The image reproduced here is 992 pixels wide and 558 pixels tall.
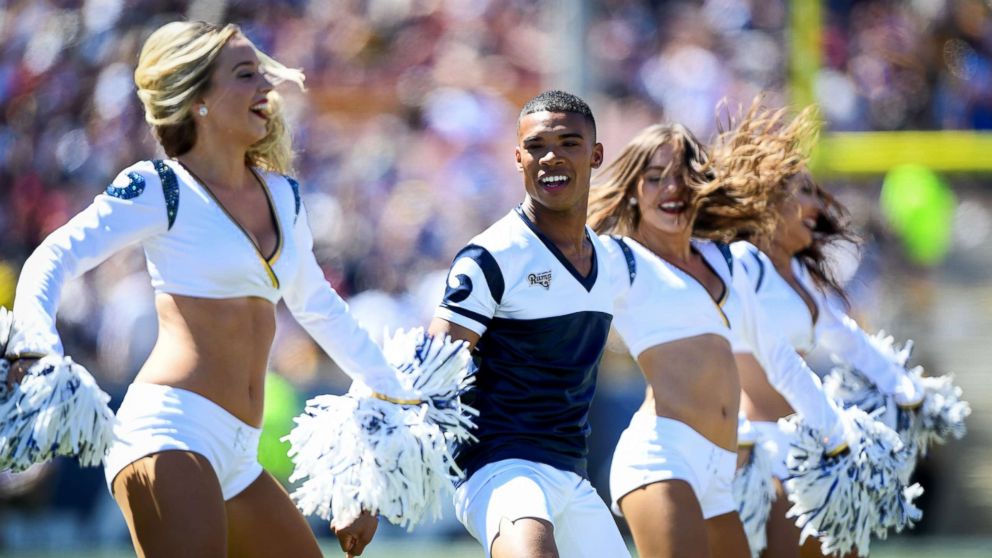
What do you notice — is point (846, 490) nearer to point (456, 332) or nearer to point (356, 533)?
point (456, 332)

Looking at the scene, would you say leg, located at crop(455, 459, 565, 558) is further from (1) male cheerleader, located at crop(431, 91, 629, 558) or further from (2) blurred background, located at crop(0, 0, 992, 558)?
(2) blurred background, located at crop(0, 0, 992, 558)

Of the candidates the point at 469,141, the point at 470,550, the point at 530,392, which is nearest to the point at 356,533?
the point at 530,392

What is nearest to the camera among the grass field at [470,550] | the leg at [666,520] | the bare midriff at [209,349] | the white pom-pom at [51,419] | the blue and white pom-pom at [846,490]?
the white pom-pom at [51,419]

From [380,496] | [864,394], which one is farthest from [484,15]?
[380,496]

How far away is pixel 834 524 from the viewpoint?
5.52 m

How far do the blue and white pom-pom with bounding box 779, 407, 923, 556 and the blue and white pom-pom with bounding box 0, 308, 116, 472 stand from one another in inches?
108

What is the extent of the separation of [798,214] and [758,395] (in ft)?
2.67

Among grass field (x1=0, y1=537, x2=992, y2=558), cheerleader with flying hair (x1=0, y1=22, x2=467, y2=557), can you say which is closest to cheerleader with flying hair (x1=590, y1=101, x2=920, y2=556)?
cheerleader with flying hair (x1=0, y1=22, x2=467, y2=557)

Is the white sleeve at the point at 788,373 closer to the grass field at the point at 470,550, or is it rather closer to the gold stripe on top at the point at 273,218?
the gold stripe on top at the point at 273,218

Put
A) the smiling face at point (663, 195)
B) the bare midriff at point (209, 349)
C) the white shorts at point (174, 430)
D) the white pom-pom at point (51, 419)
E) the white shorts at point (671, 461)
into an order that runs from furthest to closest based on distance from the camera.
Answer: the smiling face at point (663, 195)
the white shorts at point (671, 461)
the bare midriff at point (209, 349)
the white shorts at point (174, 430)
the white pom-pom at point (51, 419)

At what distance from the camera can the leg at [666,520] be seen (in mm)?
4773

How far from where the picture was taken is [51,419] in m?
3.73

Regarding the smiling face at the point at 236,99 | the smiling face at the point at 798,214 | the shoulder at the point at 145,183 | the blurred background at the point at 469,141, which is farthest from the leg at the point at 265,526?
the blurred background at the point at 469,141

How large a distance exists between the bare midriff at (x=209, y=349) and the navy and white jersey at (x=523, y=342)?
0.57 metres
